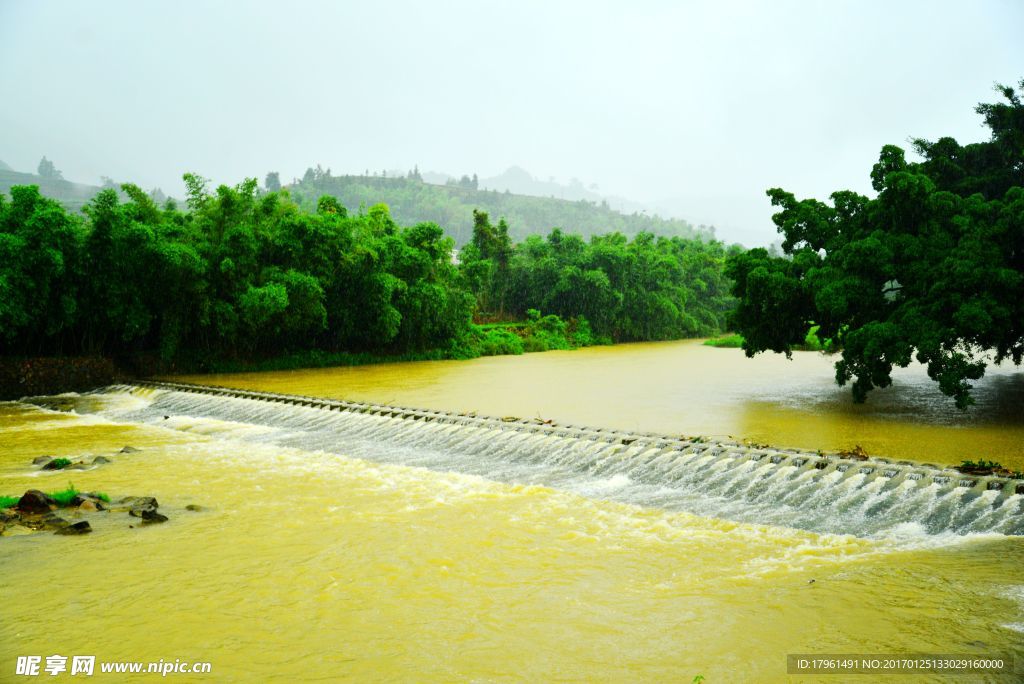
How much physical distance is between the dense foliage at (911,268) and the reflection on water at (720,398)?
98 centimetres

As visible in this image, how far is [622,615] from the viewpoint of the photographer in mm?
4664

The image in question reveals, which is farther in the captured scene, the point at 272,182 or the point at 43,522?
the point at 272,182

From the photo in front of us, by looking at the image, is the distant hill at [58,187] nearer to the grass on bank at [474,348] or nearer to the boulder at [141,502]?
the grass on bank at [474,348]

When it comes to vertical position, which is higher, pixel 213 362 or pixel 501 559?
pixel 213 362

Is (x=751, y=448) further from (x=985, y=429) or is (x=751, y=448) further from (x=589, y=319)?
(x=589, y=319)

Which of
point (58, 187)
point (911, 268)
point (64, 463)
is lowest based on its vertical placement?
point (64, 463)

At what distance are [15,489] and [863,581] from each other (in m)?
8.82

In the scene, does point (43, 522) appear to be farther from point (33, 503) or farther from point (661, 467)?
point (661, 467)

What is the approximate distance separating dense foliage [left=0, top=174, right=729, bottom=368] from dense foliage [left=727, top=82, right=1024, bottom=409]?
1212cm

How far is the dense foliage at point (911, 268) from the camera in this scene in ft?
35.6

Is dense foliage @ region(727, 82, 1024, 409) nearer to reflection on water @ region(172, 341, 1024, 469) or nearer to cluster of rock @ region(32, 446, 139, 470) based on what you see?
reflection on water @ region(172, 341, 1024, 469)

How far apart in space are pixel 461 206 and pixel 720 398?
89512mm

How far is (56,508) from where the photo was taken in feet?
22.2

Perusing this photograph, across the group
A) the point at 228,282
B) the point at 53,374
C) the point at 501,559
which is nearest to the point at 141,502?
the point at 501,559
